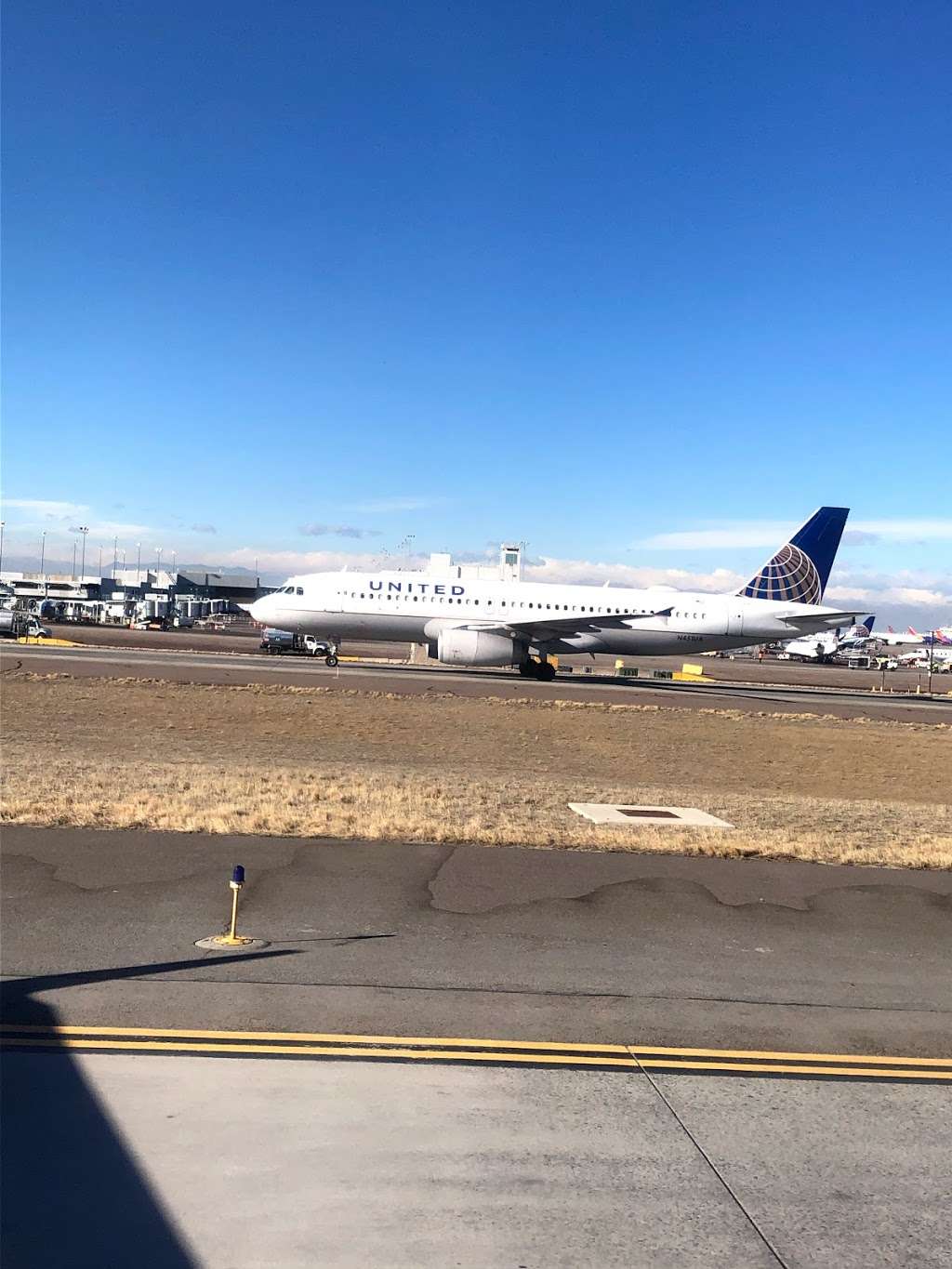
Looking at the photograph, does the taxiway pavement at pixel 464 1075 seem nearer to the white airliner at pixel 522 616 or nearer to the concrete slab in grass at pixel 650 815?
the concrete slab in grass at pixel 650 815

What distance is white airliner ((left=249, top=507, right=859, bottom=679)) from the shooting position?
45.5 meters

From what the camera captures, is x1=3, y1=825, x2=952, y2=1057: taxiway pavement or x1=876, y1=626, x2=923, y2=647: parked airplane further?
x1=876, y1=626, x2=923, y2=647: parked airplane

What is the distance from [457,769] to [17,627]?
51.8 metres

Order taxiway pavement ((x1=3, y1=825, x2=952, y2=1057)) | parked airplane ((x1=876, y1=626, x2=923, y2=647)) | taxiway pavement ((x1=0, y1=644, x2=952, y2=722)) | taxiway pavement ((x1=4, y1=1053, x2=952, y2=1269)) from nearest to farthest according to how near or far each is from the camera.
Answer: taxiway pavement ((x1=4, y1=1053, x2=952, y2=1269)), taxiway pavement ((x1=3, y1=825, x2=952, y2=1057)), taxiway pavement ((x1=0, y1=644, x2=952, y2=722)), parked airplane ((x1=876, y1=626, x2=923, y2=647))

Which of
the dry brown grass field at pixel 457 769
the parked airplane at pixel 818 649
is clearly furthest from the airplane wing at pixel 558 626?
the parked airplane at pixel 818 649

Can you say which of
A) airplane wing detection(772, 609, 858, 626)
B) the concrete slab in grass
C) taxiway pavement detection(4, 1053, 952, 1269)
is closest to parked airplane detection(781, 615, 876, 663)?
airplane wing detection(772, 609, 858, 626)

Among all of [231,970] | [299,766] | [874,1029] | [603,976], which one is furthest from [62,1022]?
[299,766]

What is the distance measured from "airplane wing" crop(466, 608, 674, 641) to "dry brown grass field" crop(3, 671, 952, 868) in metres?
8.59

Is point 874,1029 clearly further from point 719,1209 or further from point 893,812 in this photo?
point 893,812

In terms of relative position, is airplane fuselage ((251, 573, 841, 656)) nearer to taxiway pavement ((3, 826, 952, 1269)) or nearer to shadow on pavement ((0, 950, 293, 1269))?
taxiway pavement ((3, 826, 952, 1269))

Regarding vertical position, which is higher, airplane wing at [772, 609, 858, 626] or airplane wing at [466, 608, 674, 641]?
airplane wing at [772, 609, 858, 626]

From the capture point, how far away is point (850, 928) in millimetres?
10133

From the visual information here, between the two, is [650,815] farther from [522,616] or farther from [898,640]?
[898,640]

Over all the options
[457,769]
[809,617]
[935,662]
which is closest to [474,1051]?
[457,769]
